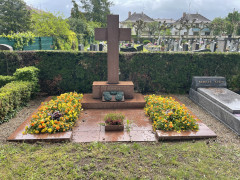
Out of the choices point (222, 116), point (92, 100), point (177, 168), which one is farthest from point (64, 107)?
point (222, 116)

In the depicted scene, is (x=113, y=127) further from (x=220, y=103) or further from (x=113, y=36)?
(x=220, y=103)

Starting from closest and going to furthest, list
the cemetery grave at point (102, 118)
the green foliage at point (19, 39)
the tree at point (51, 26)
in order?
the cemetery grave at point (102, 118) < the green foliage at point (19, 39) < the tree at point (51, 26)

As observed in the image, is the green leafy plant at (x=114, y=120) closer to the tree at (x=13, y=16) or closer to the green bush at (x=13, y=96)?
the green bush at (x=13, y=96)

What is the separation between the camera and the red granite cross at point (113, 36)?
6887 millimetres

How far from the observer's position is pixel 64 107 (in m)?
5.64

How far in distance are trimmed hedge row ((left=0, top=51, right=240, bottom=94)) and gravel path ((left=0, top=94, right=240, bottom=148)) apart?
137cm

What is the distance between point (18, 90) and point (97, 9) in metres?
42.1

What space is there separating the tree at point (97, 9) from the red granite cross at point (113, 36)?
129 feet

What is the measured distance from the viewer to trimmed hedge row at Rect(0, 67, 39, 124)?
5.71 m

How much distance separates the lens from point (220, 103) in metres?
6.23

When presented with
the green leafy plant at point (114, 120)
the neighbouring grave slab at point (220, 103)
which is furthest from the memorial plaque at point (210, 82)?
the green leafy plant at point (114, 120)

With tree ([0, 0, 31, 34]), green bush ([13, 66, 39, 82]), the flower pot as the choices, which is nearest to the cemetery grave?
the flower pot

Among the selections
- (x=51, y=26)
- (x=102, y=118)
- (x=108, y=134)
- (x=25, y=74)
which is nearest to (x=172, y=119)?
(x=108, y=134)

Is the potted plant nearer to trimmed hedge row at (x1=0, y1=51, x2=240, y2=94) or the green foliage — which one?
trimmed hedge row at (x1=0, y1=51, x2=240, y2=94)
